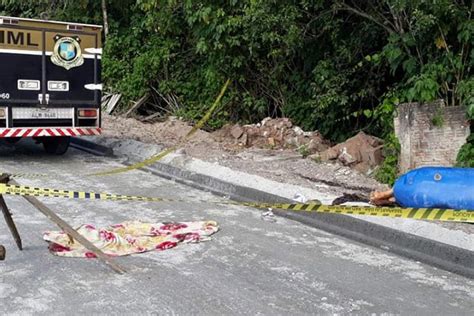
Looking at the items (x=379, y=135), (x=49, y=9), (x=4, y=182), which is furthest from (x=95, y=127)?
(x=49, y=9)

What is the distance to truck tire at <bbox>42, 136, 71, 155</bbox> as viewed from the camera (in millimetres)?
11750

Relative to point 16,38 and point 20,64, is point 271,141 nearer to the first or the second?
point 20,64

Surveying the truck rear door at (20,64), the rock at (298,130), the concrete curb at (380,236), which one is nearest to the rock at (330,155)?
the rock at (298,130)

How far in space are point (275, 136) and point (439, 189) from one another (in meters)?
6.14

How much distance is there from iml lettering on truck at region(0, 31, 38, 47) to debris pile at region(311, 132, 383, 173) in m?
5.03

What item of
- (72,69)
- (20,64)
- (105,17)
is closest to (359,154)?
(72,69)

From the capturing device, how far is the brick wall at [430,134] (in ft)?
27.1

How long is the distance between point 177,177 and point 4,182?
4.84 meters

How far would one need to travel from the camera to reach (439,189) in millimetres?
6133

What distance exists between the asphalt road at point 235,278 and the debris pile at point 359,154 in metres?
2.83

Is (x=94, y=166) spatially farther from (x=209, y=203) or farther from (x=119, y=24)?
(x=119, y=24)

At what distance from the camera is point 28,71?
1034cm

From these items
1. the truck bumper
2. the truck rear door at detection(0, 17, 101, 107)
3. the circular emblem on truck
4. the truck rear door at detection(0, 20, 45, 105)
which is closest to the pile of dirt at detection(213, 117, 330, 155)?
the truck bumper

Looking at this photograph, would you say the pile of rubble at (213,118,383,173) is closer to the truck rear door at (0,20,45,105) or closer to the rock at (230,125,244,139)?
the rock at (230,125,244,139)
